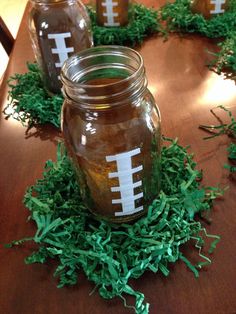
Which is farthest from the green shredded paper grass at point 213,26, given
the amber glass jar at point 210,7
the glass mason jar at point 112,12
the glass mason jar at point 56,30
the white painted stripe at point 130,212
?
the white painted stripe at point 130,212

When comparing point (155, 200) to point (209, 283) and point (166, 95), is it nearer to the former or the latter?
point (209, 283)

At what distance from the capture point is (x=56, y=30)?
23.6 inches

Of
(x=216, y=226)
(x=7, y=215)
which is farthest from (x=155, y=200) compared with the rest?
(x=7, y=215)

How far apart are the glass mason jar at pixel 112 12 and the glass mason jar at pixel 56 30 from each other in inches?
7.1

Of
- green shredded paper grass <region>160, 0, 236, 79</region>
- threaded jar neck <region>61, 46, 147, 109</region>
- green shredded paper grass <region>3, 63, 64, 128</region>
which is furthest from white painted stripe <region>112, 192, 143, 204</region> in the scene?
green shredded paper grass <region>160, 0, 236, 79</region>

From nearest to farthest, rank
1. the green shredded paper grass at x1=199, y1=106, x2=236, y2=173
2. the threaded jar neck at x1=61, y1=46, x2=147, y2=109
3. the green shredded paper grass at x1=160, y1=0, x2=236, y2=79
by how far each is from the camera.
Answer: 1. the threaded jar neck at x1=61, y1=46, x2=147, y2=109
2. the green shredded paper grass at x1=199, y1=106, x2=236, y2=173
3. the green shredded paper grass at x1=160, y1=0, x2=236, y2=79

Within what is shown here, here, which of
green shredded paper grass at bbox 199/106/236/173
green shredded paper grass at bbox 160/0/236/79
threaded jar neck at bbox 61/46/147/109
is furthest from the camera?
green shredded paper grass at bbox 160/0/236/79

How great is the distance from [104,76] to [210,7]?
1.64 ft

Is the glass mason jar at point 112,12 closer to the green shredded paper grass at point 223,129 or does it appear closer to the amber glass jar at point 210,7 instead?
the amber glass jar at point 210,7

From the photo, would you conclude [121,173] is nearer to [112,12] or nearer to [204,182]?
[204,182]

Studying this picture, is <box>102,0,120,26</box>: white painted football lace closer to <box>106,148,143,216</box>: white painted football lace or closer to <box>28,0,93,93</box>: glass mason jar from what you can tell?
<box>28,0,93,93</box>: glass mason jar

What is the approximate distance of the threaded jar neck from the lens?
0.36 meters

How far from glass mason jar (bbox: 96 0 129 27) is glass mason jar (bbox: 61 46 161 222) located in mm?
422

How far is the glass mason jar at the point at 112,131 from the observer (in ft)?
1.20
